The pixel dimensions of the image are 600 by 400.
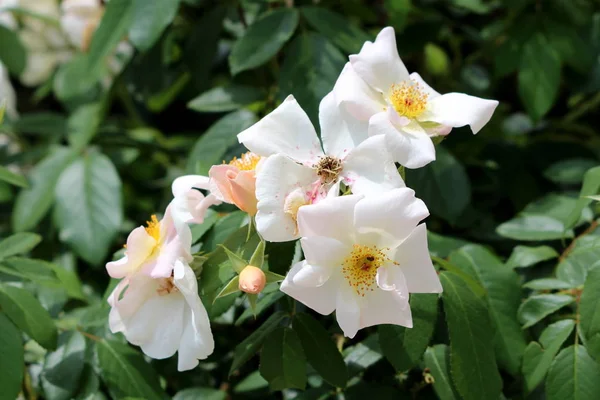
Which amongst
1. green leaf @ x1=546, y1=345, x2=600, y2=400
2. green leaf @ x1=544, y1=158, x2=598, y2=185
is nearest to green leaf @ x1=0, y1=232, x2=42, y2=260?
green leaf @ x1=546, y1=345, x2=600, y2=400

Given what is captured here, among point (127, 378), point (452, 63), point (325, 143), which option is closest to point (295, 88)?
point (325, 143)

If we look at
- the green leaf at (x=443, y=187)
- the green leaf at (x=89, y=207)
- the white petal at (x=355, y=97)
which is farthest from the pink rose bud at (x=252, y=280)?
A: the green leaf at (x=89, y=207)

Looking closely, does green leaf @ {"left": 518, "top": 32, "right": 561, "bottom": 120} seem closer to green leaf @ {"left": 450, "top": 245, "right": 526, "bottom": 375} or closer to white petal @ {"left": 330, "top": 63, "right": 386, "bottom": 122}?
green leaf @ {"left": 450, "top": 245, "right": 526, "bottom": 375}

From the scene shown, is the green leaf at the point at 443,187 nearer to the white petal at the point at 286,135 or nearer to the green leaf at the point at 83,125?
the white petal at the point at 286,135

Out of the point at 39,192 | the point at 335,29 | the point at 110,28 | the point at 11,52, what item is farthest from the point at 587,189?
the point at 11,52

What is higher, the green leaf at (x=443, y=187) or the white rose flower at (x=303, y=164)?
the white rose flower at (x=303, y=164)

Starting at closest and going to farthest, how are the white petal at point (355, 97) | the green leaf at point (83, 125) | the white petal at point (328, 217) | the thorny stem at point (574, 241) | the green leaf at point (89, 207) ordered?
the white petal at point (328, 217), the white petal at point (355, 97), the thorny stem at point (574, 241), the green leaf at point (89, 207), the green leaf at point (83, 125)

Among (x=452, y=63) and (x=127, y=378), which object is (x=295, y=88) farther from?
(x=452, y=63)
